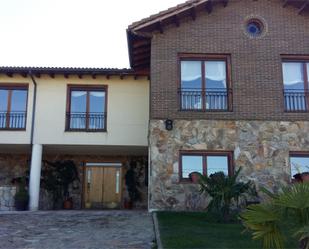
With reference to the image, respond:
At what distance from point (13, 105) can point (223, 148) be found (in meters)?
8.58

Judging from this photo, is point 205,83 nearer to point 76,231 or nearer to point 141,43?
point 141,43

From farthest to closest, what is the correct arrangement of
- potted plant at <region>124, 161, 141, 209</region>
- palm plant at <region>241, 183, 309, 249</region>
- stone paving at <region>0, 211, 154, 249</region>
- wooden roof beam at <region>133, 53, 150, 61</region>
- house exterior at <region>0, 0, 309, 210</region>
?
potted plant at <region>124, 161, 141, 209</region>, wooden roof beam at <region>133, 53, 150, 61</region>, house exterior at <region>0, 0, 309, 210</region>, stone paving at <region>0, 211, 154, 249</region>, palm plant at <region>241, 183, 309, 249</region>

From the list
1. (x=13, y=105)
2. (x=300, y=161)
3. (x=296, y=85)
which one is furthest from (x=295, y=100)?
(x=13, y=105)

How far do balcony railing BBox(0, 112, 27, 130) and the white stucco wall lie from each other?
31cm

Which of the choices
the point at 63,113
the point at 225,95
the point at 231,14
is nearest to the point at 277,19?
the point at 231,14

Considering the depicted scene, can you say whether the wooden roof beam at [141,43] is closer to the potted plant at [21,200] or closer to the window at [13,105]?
the window at [13,105]

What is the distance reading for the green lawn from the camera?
9.02 meters

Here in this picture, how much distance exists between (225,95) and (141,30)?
354 centimetres

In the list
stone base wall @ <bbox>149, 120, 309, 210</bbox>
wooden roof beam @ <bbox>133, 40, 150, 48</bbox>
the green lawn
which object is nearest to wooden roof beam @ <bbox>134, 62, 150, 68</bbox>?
wooden roof beam @ <bbox>133, 40, 150, 48</bbox>

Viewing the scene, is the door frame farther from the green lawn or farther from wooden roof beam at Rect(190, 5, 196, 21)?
wooden roof beam at Rect(190, 5, 196, 21)

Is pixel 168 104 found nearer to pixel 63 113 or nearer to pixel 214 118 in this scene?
pixel 214 118

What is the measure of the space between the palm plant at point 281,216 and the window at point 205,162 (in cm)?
820

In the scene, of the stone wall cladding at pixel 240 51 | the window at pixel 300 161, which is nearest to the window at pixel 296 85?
the stone wall cladding at pixel 240 51

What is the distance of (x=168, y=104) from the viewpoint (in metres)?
14.6
